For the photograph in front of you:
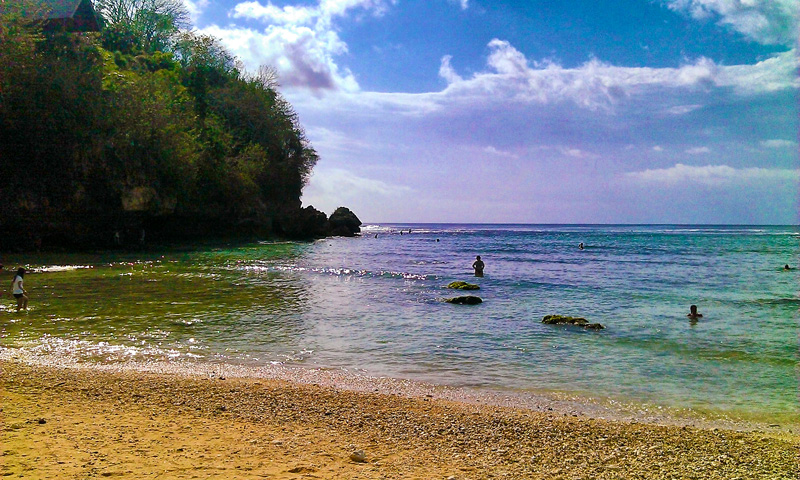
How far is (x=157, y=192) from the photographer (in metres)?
44.6

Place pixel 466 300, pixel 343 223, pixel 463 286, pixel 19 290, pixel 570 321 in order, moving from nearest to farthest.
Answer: pixel 19 290
pixel 570 321
pixel 466 300
pixel 463 286
pixel 343 223

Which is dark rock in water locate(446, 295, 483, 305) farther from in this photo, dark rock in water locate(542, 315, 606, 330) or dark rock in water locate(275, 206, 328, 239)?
dark rock in water locate(275, 206, 328, 239)

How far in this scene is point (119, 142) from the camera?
4050 centimetres

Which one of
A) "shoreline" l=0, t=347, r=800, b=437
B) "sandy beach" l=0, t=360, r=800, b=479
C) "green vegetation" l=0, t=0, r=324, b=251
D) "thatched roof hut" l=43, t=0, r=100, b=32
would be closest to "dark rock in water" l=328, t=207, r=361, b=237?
"green vegetation" l=0, t=0, r=324, b=251

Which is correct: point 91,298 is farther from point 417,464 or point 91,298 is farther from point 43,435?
point 417,464

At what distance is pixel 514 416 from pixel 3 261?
113ft

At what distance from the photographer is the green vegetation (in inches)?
1388

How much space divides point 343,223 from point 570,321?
75.9 meters

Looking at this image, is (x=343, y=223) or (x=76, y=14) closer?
(x=76, y=14)

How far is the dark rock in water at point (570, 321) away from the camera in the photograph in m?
15.4

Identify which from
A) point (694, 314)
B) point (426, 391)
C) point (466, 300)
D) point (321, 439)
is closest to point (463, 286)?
point (466, 300)

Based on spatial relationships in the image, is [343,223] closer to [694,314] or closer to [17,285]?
[17,285]

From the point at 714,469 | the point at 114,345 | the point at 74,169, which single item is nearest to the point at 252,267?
the point at 74,169

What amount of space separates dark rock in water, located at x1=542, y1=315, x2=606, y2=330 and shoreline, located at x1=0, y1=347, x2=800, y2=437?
693 cm
